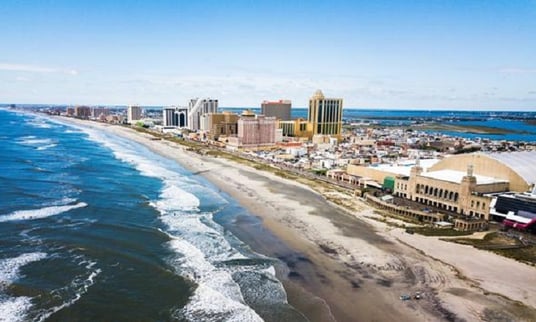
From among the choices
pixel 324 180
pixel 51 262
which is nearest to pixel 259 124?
pixel 324 180

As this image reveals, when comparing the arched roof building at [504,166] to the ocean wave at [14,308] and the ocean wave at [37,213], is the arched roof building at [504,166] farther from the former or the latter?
the ocean wave at [14,308]

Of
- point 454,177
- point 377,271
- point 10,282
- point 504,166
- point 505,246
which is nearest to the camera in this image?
point 10,282

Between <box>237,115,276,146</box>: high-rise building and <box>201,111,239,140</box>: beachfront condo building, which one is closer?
<box>237,115,276,146</box>: high-rise building

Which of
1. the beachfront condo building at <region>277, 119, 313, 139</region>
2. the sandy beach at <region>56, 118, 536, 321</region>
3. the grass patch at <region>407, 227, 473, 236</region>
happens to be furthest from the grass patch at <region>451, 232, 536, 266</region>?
the beachfront condo building at <region>277, 119, 313, 139</region>

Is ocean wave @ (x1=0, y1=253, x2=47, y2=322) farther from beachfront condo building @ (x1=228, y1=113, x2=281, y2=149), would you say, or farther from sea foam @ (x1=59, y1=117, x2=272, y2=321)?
beachfront condo building @ (x1=228, y1=113, x2=281, y2=149)

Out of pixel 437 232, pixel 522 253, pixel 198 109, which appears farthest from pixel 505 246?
pixel 198 109

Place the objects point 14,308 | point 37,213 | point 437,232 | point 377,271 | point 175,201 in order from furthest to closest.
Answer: point 175,201 < point 437,232 < point 37,213 < point 377,271 < point 14,308

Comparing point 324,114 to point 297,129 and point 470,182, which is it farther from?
point 470,182
